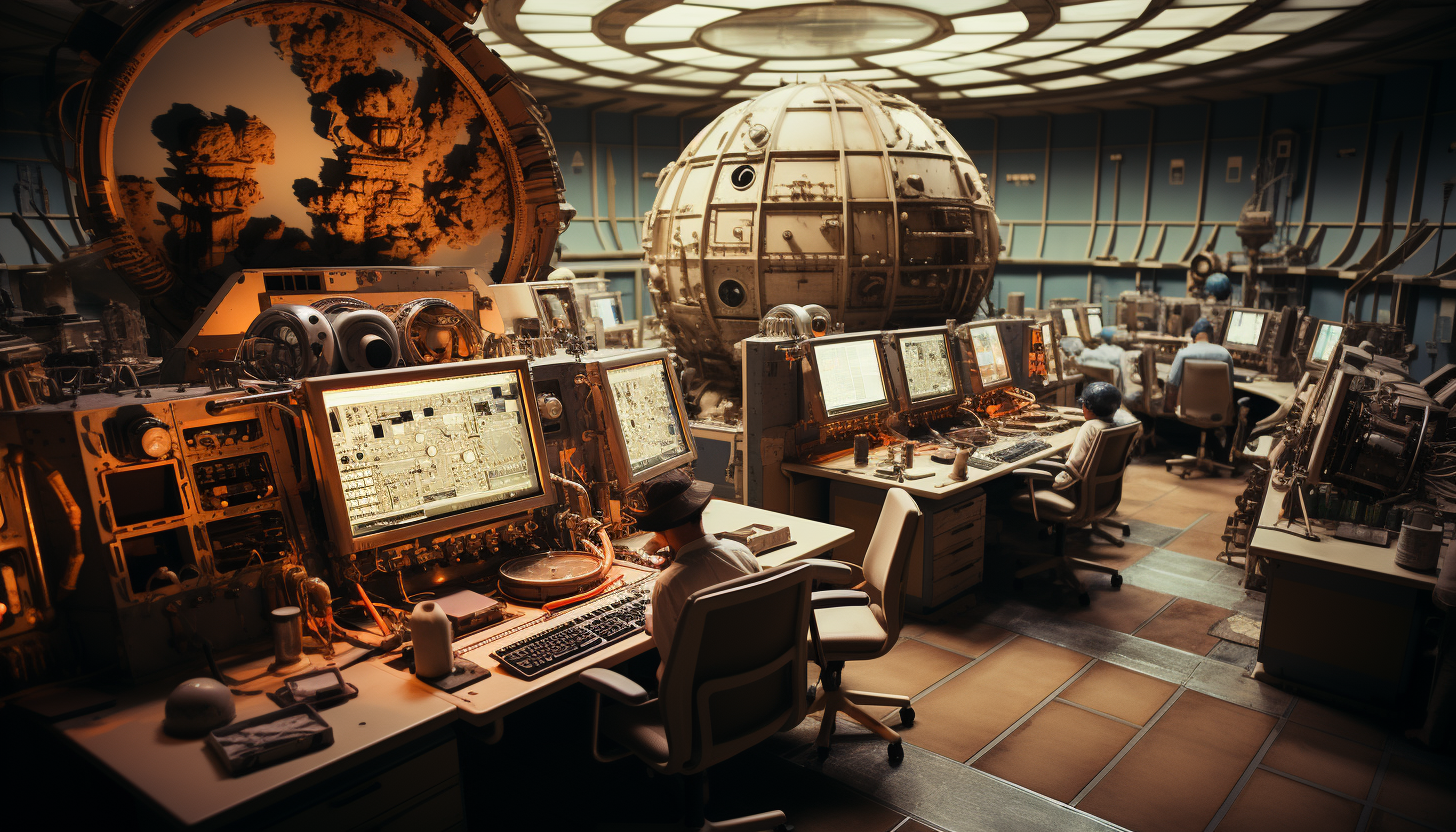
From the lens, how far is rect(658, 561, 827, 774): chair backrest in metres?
2.54

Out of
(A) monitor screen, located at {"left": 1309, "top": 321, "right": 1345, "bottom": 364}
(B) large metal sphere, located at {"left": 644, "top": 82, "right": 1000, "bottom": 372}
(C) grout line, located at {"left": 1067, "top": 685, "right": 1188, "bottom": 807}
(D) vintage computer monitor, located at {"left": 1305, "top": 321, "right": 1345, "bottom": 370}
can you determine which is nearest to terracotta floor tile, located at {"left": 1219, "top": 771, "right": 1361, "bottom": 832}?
(C) grout line, located at {"left": 1067, "top": 685, "right": 1188, "bottom": 807}

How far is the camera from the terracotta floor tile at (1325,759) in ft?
12.3

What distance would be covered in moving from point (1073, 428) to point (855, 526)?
2628 millimetres

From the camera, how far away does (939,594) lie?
17.8ft

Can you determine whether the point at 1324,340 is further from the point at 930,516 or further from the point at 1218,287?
the point at 930,516

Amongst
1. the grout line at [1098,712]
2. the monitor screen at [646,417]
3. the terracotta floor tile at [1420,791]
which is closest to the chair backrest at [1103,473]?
the grout line at [1098,712]

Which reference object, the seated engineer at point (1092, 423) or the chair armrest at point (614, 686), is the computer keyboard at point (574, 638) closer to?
the chair armrest at point (614, 686)

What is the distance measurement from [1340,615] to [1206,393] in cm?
475

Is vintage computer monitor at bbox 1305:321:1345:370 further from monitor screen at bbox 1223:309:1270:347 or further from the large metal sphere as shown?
the large metal sphere

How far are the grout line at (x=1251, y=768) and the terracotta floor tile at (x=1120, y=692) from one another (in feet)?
1.63

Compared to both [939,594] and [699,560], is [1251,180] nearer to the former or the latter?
[939,594]

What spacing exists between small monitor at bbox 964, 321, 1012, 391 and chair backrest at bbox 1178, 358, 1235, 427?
2572mm

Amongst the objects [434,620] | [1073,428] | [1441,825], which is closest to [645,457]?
[434,620]

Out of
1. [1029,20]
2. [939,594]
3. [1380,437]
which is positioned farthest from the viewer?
[1029,20]
